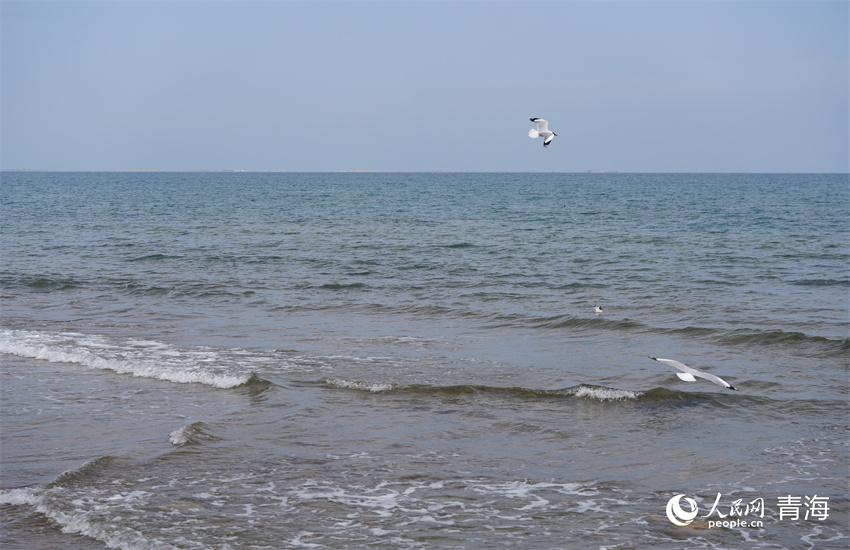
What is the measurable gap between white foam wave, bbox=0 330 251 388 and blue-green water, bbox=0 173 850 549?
2.5 inches

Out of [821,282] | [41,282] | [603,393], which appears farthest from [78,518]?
[821,282]

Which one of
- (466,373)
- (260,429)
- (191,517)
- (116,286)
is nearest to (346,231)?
(116,286)

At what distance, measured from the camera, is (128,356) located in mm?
13156

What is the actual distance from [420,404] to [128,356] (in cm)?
561

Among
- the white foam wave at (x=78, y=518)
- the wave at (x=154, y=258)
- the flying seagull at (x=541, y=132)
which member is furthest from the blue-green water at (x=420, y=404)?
the flying seagull at (x=541, y=132)

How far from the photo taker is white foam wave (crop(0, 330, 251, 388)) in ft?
39.1

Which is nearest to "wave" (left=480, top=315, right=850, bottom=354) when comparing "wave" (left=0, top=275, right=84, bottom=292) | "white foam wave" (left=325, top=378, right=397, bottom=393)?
"white foam wave" (left=325, top=378, right=397, bottom=393)

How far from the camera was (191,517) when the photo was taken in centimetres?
706

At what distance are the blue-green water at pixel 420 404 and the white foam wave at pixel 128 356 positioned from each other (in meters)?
0.06

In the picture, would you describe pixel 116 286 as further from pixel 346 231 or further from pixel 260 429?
pixel 346 231

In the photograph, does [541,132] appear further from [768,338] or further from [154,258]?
[154,258]

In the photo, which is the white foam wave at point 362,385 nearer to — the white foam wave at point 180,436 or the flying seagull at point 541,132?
the white foam wave at point 180,436

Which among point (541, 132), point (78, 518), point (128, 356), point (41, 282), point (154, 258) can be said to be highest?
point (541, 132)

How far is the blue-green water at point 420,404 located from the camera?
7102 mm
